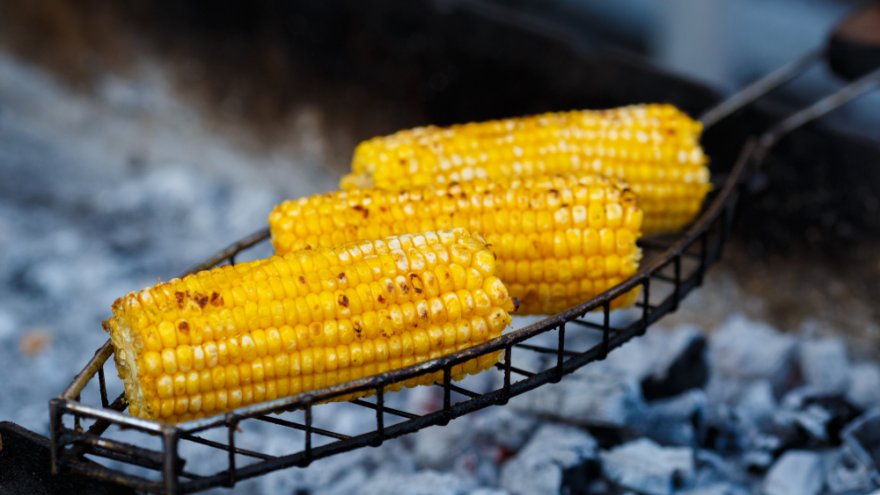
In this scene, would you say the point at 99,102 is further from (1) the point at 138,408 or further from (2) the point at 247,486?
(1) the point at 138,408

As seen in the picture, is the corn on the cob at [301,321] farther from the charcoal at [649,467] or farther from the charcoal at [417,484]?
the charcoal at [649,467]

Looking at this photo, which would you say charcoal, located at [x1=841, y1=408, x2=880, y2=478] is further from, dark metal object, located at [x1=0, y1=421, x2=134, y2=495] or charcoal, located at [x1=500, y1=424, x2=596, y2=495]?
dark metal object, located at [x1=0, y1=421, x2=134, y2=495]

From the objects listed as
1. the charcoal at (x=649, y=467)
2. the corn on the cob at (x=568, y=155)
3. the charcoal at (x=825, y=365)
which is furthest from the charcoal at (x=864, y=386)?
the corn on the cob at (x=568, y=155)

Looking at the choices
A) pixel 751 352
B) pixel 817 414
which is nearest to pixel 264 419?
pixel 817 414

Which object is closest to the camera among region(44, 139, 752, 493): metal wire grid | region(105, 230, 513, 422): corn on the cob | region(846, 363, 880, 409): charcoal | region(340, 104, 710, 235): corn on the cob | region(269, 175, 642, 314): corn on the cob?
region(44, 139, 752, 493): metal wire grid

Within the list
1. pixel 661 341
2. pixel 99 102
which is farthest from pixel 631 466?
pixel 99 102

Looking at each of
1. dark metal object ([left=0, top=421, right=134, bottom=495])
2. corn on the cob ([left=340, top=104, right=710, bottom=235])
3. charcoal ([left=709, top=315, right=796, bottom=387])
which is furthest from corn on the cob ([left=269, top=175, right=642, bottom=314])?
charcoal ([left=709, top=315, right=796, bottom=387])
